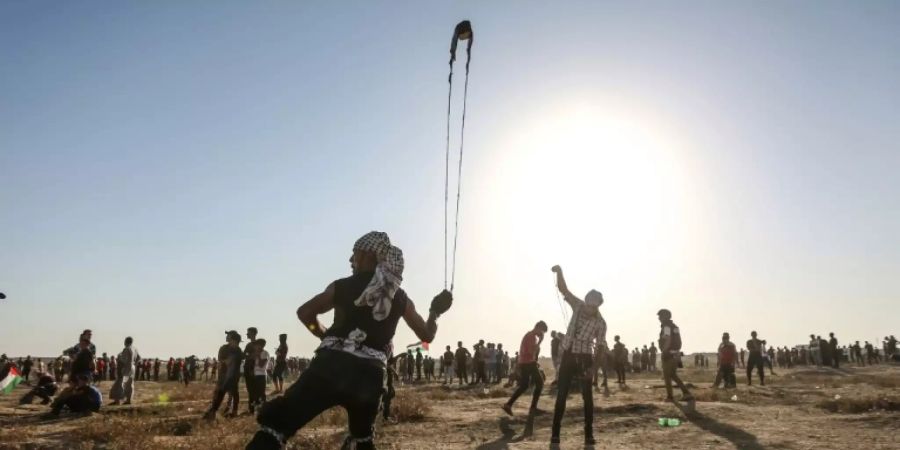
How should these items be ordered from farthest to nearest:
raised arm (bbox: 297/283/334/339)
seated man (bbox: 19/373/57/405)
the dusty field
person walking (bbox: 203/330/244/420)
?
seated man (bbox: 19/373/57/405), person walking (bbox: 203/330/244/420), the dusty field, raised arm (bbox: 297/283/334/339)

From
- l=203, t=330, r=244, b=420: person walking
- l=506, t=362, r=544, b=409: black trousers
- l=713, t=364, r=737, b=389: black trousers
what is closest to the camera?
l=506, t=362, r=544, b=409: black trousers

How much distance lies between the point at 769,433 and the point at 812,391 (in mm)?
10081

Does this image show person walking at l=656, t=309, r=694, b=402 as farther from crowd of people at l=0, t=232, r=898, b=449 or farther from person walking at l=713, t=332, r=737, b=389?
person walking at l=713, t=332, r=737, b=389

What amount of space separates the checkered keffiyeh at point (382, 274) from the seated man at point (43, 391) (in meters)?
16.6

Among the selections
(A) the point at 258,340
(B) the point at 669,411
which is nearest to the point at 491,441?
(B) the point at 669,411

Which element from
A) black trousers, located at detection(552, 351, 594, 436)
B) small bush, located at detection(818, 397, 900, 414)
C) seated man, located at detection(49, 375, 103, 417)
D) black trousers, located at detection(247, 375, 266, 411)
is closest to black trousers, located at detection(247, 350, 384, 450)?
black trousers, located at detection(552, 351, 594, 436)

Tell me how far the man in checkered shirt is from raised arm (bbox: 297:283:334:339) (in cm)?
530

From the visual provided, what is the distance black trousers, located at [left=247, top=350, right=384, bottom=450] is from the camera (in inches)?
130

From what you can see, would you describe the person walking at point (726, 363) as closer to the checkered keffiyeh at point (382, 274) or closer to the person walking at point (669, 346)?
the person walking at point (669, 346)

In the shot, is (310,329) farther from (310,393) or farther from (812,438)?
(812,438)

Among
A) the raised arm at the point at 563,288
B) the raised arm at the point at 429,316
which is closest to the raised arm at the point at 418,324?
the raised arm at the point at 429,316

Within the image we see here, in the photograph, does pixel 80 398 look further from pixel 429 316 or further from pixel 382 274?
pixel 382 274

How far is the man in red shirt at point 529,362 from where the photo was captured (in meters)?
11.5

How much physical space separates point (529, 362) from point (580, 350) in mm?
4036
